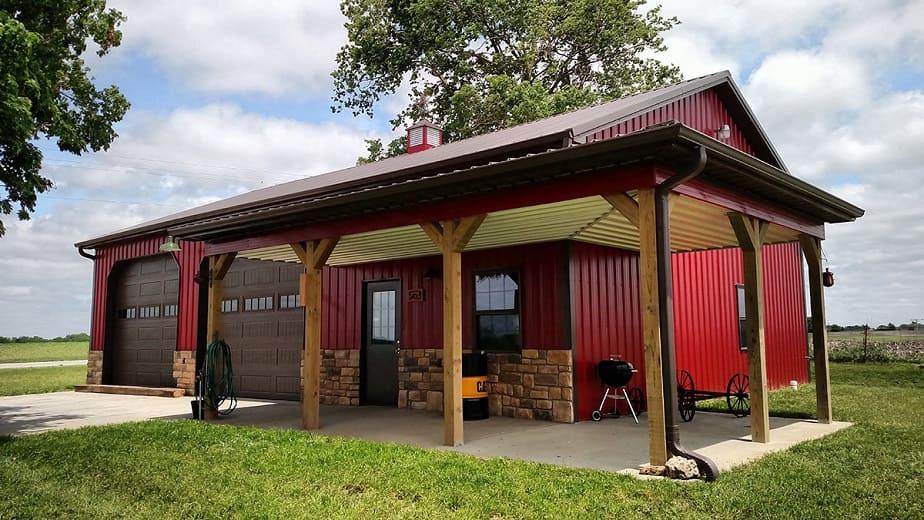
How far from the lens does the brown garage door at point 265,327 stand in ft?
40.2

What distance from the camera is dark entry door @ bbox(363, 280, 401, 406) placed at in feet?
35.3

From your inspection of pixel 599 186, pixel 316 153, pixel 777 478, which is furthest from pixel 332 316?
pixel 316 153

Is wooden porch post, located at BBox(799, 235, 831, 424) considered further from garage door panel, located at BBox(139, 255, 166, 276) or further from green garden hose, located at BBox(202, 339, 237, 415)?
garage door panel, located at BBox(139, 255, 166, 276)

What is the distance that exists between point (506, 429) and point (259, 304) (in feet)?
22.3

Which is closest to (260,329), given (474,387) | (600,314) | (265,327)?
(265,327)

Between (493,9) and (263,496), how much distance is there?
61.6 feet

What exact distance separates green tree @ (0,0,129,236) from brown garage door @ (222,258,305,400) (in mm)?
3547

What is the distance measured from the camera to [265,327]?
12.8 metres

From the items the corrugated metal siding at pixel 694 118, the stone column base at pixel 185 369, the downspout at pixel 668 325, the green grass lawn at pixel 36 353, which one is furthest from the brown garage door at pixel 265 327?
the green grass lawn at pixel 36 353

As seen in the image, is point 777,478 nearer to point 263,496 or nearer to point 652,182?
point 652,182

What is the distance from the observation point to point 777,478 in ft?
17.2

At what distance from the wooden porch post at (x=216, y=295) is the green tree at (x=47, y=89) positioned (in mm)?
2777

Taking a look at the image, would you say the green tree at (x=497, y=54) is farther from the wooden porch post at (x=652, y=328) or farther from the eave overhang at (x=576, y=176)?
the wooden porch post at (x=652, y=328)

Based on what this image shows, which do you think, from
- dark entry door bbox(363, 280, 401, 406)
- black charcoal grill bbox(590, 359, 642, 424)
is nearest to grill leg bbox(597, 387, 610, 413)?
black charcoal grill bbox(590, 359, 642, 424)
